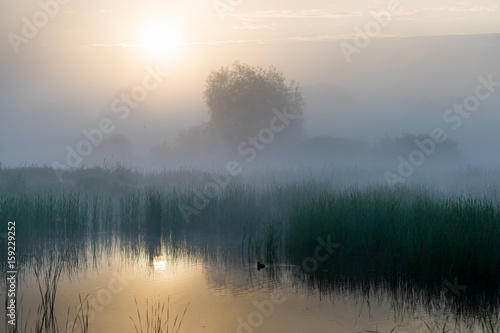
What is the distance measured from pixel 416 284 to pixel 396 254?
1.02 metres

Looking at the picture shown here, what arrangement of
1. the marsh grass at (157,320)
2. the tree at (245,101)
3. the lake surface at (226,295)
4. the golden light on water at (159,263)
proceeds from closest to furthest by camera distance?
the marsh grass at (157,320), the lake surface at (226,295), the golden light on water at (159,263), the tree at (245,101)

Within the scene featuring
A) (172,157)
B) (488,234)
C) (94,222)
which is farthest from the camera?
(172,157)

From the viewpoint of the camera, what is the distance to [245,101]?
4319 centimetres

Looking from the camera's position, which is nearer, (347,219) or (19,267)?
(19,267)

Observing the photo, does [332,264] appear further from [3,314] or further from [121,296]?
[3,314]

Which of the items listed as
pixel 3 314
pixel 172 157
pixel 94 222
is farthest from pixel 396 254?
pixel 172 157

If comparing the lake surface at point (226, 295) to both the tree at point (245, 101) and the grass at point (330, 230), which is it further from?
the tree at point (245, 101)

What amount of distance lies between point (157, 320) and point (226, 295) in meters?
1.55

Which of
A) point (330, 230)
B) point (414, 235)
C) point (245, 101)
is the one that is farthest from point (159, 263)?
point (245, 101)

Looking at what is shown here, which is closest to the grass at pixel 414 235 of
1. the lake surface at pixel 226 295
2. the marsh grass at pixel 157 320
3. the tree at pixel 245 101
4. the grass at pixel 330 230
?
the grass at pixel 330 230

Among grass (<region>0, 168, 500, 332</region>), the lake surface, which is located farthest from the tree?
the lake surface

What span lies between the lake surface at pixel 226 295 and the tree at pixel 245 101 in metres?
32.3

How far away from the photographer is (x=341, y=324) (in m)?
6.58

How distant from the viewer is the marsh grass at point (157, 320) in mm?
6348
